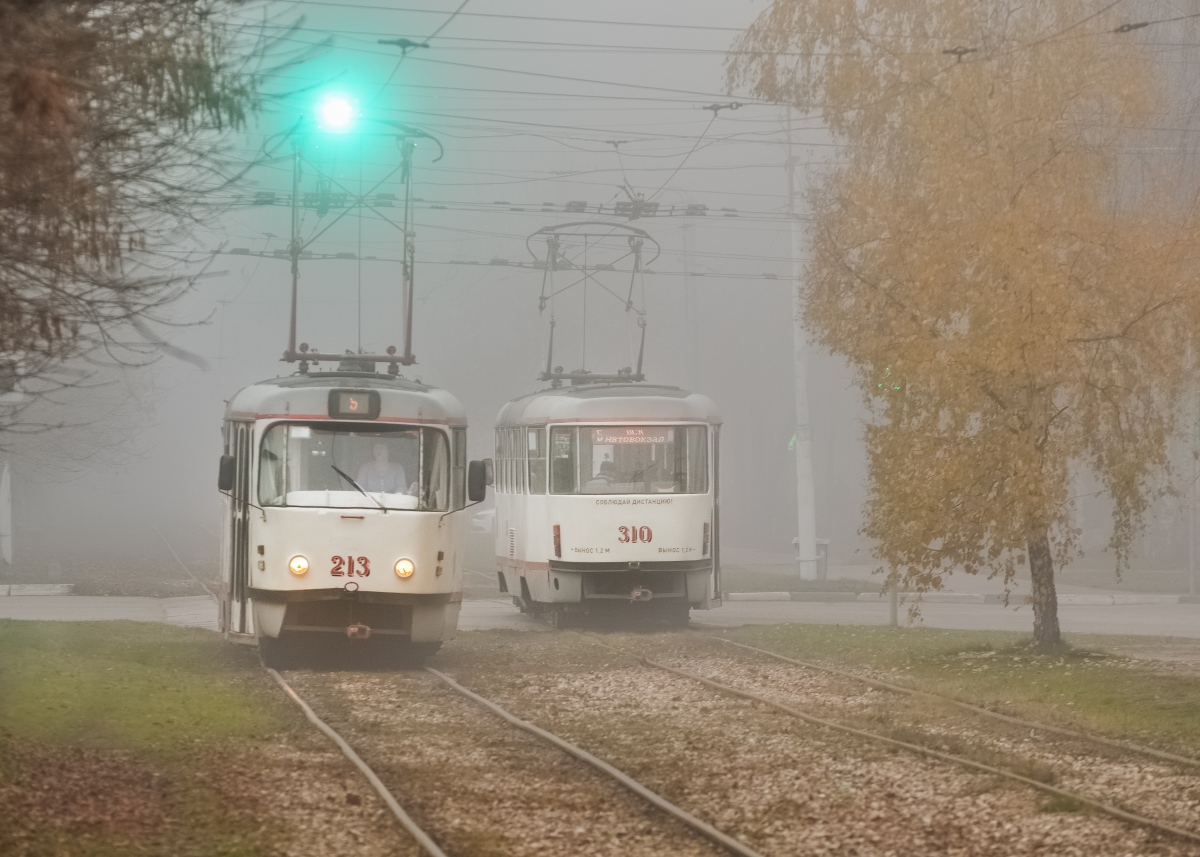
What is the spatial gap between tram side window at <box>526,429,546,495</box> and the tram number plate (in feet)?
19.9

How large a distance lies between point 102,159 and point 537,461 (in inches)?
549

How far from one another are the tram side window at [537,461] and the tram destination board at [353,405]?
5789 millimetres

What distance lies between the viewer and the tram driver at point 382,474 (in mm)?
15727

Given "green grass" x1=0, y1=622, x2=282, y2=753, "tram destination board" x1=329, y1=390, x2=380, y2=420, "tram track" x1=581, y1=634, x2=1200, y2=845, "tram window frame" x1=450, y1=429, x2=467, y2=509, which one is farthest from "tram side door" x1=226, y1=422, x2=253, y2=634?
"tram track" x1=581, y1=634, x2=1200, y2=845

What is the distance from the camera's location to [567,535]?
20.9 meters

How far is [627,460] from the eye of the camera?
2114 cm

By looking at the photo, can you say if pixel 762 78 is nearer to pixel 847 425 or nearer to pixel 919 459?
pixel 919 459

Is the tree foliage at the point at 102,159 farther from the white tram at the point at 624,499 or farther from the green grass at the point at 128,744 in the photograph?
the white tram at the point at 624,499

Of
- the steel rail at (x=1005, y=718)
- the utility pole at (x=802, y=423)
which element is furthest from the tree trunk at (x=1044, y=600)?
the utility pole at (x=802, y=423)

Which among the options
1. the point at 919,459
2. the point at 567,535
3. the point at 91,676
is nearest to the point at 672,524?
the point at 567,535

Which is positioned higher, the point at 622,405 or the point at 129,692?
the point at 622,405

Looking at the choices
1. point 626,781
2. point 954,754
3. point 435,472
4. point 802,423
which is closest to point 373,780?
point 626,781

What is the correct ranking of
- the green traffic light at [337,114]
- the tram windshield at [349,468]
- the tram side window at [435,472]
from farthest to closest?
the green traffic light at [337,114] < the tram side window at [435,472] < the tram windshield at [349,468]

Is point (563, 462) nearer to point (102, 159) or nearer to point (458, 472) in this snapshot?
point (458, 472)
